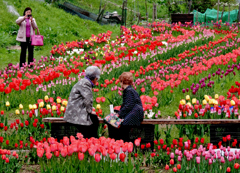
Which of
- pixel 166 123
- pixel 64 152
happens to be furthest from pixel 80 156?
pixel 166 123

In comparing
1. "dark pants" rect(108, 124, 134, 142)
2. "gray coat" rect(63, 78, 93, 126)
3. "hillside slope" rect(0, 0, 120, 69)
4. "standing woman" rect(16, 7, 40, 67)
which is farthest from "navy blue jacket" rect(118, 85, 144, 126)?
"hillside slope" rect(0, 0, 120, 69)

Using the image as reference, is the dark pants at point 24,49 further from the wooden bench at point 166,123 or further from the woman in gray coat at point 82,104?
the woman in gray coat at point 82,104

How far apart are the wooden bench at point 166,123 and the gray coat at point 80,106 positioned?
0.69ft

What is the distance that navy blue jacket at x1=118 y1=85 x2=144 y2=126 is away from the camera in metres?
4.38

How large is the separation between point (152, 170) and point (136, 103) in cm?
94

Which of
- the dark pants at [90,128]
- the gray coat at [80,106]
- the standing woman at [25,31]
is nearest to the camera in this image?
the gray coat at [80,106]

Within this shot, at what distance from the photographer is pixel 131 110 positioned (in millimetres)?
4418

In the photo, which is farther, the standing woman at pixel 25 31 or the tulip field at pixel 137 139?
the standing woman at pixel 25 31

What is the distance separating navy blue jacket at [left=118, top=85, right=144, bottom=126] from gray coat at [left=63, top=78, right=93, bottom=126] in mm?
467

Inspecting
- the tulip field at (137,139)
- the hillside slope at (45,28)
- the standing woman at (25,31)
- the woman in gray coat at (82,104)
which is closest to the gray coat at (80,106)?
the woman in gray coat at (82,104)

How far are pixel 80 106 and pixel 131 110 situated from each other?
0.69 metres

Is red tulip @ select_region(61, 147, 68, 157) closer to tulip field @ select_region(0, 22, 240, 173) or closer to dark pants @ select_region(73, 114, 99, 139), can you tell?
tulip field @ select_region(0, 22, 240, 173)

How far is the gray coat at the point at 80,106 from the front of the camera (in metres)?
4.37

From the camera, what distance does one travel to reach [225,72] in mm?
7605
